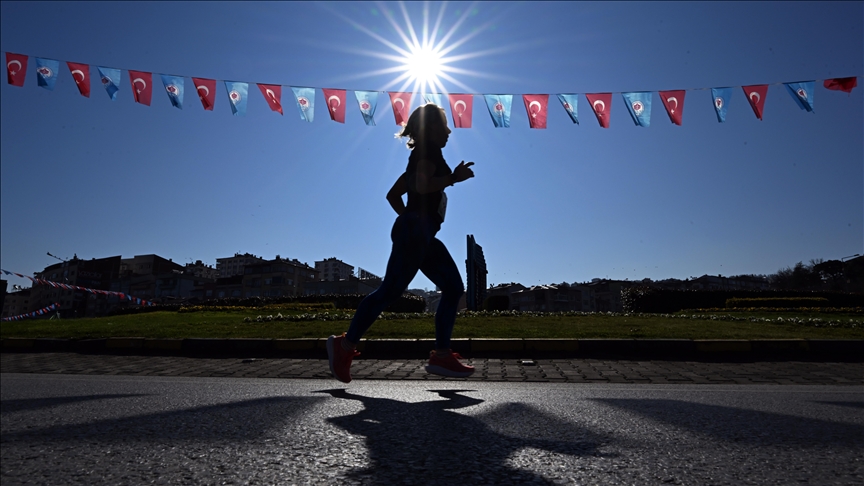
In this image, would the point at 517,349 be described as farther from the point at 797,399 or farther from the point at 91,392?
the point at 91,392

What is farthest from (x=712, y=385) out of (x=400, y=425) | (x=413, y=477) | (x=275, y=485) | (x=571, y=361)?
(x=275, y=485)

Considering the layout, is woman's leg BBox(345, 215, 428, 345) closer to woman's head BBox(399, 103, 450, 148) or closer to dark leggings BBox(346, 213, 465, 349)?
dark leggings BBox(346, 213, 465, 349)

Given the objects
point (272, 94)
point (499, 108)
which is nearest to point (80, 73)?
point (272, 94)

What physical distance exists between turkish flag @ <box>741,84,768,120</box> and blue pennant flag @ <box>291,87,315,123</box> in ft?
35.1

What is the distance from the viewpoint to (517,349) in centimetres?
658

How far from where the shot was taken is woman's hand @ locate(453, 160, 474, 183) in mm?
3750

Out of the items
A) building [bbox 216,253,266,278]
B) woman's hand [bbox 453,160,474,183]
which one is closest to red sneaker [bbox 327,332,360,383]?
woman's hand [bbox 453,160,474,183]

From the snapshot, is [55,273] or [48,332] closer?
[48,332]

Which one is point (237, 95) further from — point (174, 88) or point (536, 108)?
point (536, 108)

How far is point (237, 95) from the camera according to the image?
1277 cm

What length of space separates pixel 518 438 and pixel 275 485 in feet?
2.97

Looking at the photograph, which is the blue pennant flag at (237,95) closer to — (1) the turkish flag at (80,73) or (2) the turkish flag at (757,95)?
(1) the turkish flag at (80,73)

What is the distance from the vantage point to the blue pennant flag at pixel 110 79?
12.0m

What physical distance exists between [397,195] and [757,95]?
39.7 ft
